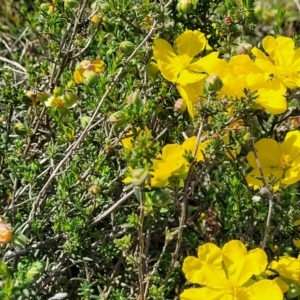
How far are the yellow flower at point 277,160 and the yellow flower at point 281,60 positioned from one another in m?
0.19

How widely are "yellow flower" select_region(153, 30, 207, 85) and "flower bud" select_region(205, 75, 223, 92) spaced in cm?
19

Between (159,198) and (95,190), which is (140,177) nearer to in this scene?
(159,198)

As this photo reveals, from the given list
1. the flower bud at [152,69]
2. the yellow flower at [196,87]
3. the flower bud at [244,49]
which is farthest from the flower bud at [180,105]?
the flower bud at [244,49]

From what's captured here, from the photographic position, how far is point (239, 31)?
199 centimetres

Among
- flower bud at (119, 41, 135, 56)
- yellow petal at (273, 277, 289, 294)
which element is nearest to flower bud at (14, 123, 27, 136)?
flower bud at (119, 41, 135, 56)

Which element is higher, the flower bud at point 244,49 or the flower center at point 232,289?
the flower bud at point 244,49

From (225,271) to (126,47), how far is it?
0.73 metres

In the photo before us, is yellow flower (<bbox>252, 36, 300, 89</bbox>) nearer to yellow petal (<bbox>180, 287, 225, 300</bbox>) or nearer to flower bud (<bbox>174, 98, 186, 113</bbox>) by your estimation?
flower bud (<bbox>174, 98, 186, 113</bbox>)

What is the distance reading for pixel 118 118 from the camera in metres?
1.68

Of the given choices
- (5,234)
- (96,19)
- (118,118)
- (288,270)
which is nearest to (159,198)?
(118,118)

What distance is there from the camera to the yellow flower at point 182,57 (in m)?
1.79

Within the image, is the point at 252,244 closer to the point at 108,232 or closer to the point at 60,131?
the point at 108,232

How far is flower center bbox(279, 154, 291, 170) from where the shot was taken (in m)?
1.84

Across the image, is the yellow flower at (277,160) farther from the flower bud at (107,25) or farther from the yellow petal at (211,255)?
the flower bud at (107,25)
